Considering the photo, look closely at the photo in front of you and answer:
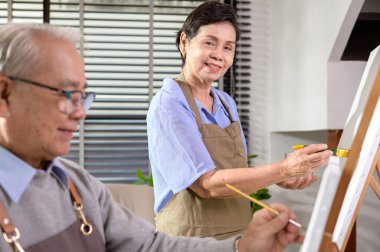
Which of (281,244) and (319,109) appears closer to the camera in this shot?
(281,244)

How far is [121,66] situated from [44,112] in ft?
10.6

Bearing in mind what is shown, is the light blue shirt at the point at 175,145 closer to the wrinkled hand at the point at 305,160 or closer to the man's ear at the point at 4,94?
the wrinkled hand at the point at 305,160

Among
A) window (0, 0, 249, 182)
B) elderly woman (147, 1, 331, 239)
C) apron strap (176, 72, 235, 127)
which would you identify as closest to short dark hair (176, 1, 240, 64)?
elderly woman (147, 1, 331, 239)

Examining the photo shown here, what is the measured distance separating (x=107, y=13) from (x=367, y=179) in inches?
119

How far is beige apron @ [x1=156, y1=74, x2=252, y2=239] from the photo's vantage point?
211 cm

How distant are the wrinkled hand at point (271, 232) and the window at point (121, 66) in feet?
9.98

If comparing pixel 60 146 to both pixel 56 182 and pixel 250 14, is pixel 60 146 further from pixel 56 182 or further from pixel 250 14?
pixel 250 14

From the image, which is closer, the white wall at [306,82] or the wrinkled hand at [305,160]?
the wrinkled hand at [305,160]

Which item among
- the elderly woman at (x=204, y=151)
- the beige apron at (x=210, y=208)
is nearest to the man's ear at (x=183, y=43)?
the elderly woman at (x=204, y=151)

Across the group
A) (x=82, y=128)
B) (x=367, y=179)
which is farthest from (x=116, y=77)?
(x=367, y=179)

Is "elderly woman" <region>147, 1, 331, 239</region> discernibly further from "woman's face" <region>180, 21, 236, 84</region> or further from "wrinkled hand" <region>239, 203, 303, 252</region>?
"wrinkled hand" <region>239, 203, 303, 252</region>

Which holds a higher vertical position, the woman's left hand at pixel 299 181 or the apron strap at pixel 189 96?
the apron strap at pixel 189 96

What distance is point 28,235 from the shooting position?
1.28 metres

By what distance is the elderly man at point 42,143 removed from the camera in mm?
1262
